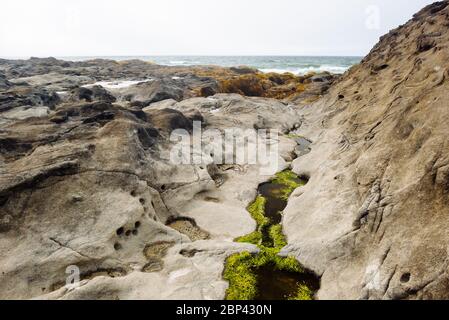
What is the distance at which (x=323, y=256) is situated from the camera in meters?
12.5

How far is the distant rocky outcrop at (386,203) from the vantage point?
962cm

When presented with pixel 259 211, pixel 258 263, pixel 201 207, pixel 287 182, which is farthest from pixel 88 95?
pixel 258 263

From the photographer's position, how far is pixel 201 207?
58.4ft

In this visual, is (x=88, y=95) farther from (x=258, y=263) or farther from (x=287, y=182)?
(x=258, y=263)

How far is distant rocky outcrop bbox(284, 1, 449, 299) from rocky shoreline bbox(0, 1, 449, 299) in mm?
49

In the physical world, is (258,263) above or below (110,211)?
below

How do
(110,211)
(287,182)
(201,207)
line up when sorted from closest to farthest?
1. (110,211)
2. (201,207)
3. (287,182)

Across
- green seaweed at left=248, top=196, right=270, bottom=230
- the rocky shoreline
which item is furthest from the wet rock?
green seaweed at left=248, top=196, right=270, bottom=230

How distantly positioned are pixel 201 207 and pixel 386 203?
30.9 feet

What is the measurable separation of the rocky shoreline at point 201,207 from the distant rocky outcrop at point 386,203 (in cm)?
5

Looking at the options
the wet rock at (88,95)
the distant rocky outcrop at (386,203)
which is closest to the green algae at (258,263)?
the distant rocky outcrop at (386,203)

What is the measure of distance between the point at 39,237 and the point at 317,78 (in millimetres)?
59963

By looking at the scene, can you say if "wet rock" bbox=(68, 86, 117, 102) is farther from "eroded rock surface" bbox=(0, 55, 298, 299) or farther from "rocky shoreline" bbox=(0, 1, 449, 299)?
"eroded rock surface" bbox=(0, 55, 298, 299)
